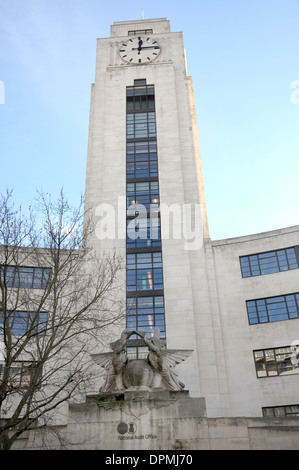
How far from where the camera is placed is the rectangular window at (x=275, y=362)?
29406 mm

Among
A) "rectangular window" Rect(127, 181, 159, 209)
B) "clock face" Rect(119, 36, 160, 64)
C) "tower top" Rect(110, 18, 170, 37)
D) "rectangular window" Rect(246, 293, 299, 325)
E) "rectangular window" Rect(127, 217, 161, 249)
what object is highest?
"tower top" Rect(110, 18, 170, 37)

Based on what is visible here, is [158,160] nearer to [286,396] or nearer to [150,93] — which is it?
[150,93]

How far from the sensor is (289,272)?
32.2 meters

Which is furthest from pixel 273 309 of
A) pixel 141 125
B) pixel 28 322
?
pixel 141 125

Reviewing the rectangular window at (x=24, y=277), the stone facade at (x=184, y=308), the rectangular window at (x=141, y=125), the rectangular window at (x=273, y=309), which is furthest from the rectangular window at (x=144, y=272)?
the rectangular window at (x=141, y=125)

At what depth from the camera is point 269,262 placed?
Answer: 110 feet

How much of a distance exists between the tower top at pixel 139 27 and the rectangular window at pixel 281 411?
43.7m

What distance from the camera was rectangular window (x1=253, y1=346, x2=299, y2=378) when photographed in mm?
29406

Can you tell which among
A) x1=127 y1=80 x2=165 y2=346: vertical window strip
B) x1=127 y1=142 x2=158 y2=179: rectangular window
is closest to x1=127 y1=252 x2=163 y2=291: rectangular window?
x1=127 y1=80 x2=165 y2=346: vertical window strip

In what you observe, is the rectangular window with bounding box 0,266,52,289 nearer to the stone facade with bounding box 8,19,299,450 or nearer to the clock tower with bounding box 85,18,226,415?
the stone facade with bounding box 8,19,299,450

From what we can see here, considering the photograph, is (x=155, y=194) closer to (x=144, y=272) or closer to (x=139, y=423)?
(x=144, y=272)

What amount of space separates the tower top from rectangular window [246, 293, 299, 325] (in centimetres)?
3634

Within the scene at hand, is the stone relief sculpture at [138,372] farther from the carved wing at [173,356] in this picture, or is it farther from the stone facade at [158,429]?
the stone facade at [158,429]

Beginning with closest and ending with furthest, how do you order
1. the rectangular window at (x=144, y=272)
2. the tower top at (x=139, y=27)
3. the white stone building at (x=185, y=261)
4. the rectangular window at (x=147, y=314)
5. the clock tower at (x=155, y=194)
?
the white stone building at (x=185, y=261) < the clock tower at (x=155, y=194) < the rectangular window at (x=147, y=314) < the rectangular window at (x=144, y=272) < the tower top at (x=139, y=27)
